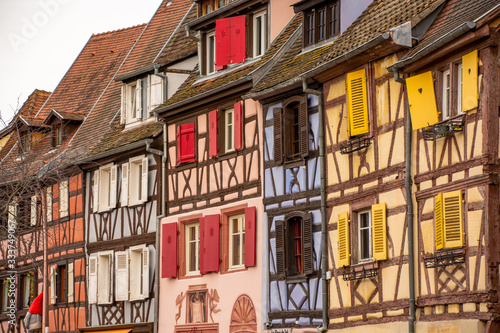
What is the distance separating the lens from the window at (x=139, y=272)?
96.7ft

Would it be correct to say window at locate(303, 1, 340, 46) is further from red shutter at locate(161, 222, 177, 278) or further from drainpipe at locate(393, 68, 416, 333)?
red shutter at locate(161, 222, 177, 278)

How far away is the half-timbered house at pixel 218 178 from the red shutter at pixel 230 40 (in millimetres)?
25

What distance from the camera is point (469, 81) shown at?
18109 mm

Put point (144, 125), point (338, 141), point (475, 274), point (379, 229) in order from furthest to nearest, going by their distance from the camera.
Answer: point (144, 125)
point (338, 141)
point (379, 229)
point (475, 274)

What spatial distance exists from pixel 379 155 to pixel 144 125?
11833 millimetres

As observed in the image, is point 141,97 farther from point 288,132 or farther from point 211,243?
point 288,132

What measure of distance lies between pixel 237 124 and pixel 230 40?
8.34 ft

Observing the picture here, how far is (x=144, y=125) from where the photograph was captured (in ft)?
103

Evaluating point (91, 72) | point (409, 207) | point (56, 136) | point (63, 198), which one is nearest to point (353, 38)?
point (409, 207)

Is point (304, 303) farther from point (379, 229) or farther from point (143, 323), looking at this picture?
point (143, 323)

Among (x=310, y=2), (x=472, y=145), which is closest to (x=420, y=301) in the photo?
(x=472, y=145)

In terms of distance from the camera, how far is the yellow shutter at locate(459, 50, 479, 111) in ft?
58.8

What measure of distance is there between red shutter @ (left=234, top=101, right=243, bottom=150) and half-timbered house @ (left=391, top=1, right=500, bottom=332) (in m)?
7.03

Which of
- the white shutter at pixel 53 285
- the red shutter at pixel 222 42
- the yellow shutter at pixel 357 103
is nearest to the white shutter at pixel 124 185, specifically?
the white shutter at pixel 53 285
